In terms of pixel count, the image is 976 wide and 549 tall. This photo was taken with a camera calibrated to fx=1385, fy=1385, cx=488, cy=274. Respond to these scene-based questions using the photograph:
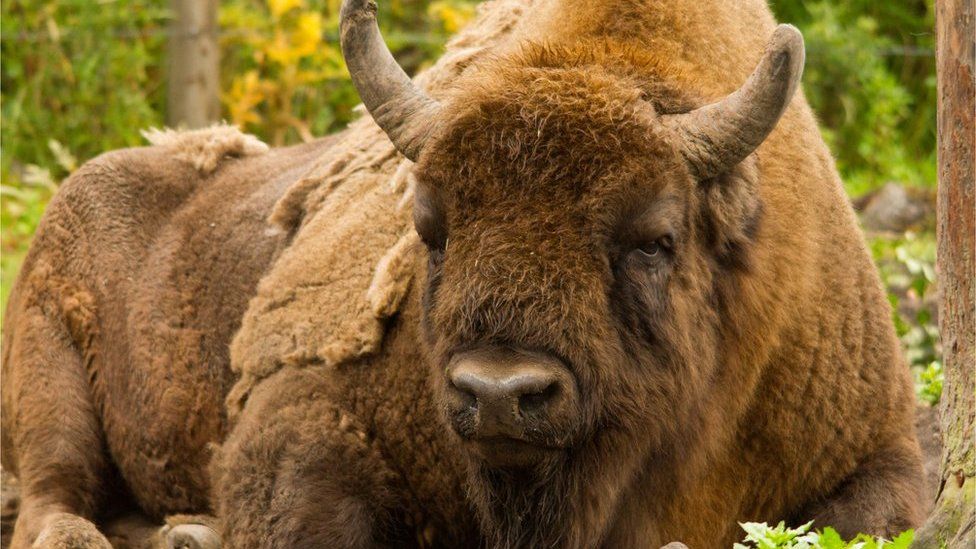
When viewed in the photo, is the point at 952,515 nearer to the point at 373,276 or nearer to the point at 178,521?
the point at 373,276

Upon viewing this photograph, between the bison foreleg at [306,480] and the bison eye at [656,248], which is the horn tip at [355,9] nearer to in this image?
the bison eye at [656,248]

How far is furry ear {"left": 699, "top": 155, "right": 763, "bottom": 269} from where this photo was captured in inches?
159

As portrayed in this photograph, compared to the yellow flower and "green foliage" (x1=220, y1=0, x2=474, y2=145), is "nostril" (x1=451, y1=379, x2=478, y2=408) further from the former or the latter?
the yellow flower

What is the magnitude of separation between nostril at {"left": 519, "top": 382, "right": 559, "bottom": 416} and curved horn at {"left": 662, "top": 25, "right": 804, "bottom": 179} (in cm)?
83

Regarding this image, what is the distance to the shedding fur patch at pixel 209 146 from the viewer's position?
629 centimetres

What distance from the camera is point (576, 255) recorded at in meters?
3.70

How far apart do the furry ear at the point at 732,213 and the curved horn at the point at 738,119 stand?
9cm

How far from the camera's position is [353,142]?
5621mm

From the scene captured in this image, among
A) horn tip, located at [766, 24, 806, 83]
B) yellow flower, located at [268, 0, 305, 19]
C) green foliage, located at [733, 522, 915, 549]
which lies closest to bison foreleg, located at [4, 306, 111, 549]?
green foliage, located at [733, 522, 915, 549]

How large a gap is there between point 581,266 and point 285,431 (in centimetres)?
140

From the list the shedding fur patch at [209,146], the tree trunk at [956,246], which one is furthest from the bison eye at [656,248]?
the shedding fur patch at [209,146]

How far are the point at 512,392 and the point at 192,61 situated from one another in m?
7.71

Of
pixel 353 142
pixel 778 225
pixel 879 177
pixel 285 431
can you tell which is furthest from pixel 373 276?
pixel 879 177

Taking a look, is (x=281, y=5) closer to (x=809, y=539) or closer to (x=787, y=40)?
(x=787, y=40)
